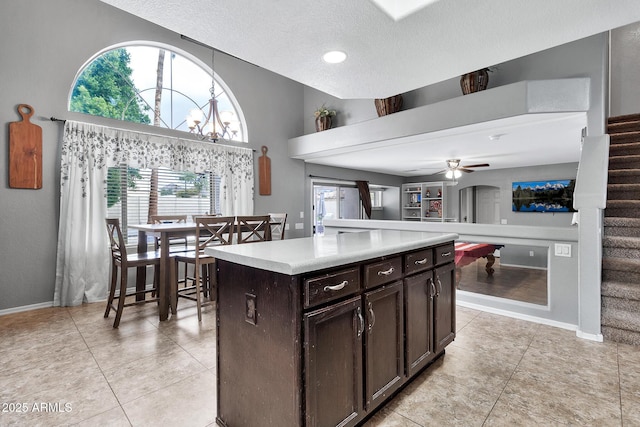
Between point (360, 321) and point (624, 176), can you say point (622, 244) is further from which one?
point (360, 321)

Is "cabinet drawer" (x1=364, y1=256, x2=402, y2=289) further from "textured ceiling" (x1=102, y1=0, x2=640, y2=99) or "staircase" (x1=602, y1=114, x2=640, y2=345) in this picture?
"staircase" (x1=602, y1=114, x2=640, y2=345)

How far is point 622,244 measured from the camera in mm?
2918

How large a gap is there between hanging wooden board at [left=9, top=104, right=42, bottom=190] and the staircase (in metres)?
5.87

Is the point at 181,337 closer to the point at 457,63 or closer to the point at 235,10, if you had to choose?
the point at 235,10

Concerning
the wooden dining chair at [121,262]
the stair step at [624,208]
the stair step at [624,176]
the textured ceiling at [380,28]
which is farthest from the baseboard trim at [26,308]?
the stair step at [624,176]

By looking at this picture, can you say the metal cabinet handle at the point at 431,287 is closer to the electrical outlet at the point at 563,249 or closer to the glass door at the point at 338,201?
the electrical outlet at the point at 563,249

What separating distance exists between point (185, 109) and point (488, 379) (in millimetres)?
4999

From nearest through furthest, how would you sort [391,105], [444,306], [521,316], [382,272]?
[382,272] → [444,306] → [521,316] → [391,105]

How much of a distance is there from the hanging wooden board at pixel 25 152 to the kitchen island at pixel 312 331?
3.23m

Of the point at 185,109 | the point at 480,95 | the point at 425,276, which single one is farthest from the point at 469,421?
the point at 185,109

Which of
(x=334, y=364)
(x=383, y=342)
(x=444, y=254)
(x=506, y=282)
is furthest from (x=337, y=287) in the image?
(x=506, y=282)

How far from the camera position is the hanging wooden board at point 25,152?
3.24 metres

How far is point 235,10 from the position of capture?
174 cm

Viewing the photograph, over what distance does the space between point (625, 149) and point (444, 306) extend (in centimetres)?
368
